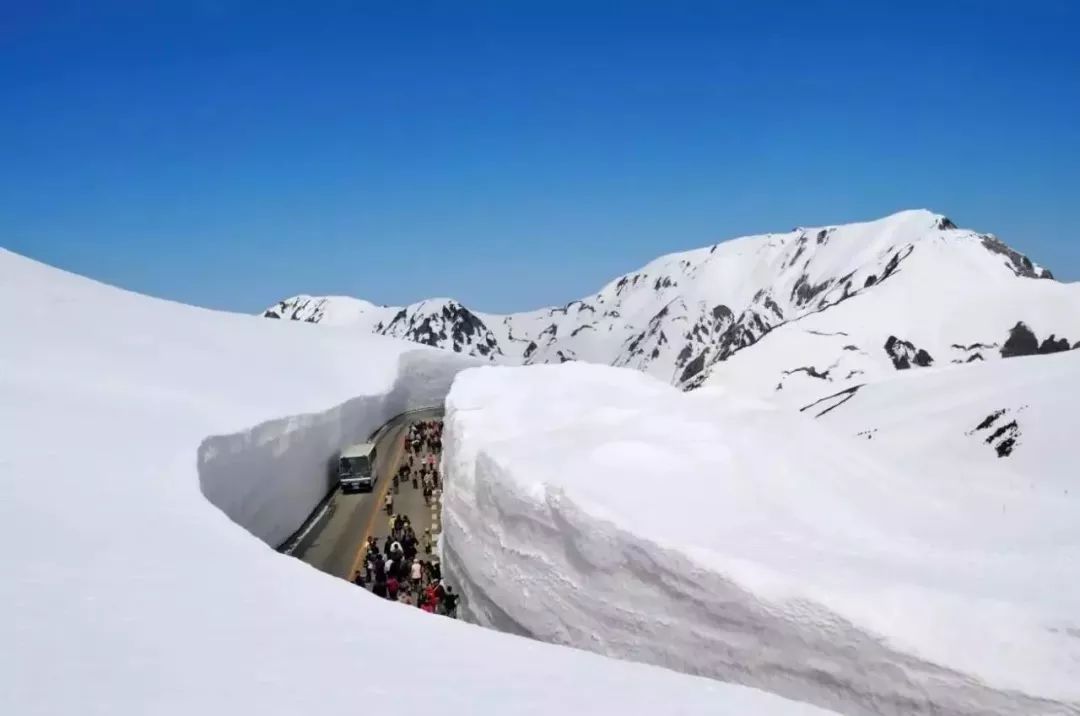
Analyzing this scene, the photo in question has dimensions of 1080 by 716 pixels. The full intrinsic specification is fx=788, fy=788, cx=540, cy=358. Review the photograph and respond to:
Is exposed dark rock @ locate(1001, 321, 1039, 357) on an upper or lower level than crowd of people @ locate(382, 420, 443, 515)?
upper

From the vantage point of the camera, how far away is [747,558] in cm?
1115

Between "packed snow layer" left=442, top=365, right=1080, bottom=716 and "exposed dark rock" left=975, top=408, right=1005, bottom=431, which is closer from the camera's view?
"packed snow layer" left=442, top=365, right=1080, bottom=716

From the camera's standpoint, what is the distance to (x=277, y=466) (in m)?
28.1

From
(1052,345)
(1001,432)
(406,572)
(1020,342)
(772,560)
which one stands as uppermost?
(1020,342)

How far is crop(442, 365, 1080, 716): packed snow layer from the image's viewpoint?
922 cm

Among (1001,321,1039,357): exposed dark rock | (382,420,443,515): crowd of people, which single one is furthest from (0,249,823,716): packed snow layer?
(1001,321,1039,357): exposed dark rock

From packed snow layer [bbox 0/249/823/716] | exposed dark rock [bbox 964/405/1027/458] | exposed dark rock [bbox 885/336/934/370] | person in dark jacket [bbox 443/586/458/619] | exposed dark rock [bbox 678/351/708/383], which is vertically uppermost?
exposed dark rock [bbox 678/351/708/383]

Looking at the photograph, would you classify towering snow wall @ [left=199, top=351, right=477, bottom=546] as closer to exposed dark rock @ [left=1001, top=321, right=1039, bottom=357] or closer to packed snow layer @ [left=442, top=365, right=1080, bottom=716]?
packed snow layer @ [left=442, top=365, right=1080, bottom=716]

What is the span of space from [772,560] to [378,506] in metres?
23.7

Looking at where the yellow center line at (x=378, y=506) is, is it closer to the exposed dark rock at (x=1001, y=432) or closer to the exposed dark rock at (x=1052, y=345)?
the exposed dark rock at (x=1001, y=432)

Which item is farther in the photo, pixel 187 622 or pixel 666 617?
pixel 666 617

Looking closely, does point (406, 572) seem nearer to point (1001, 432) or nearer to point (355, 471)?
point (355, 471)

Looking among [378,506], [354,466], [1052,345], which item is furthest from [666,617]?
[1052,345]

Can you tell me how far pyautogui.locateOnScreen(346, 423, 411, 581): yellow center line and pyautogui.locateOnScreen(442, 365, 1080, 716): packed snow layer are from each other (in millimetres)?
5649
